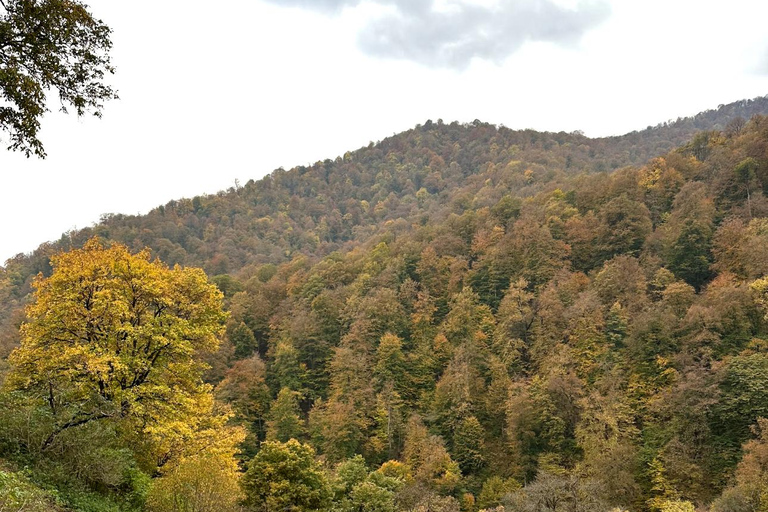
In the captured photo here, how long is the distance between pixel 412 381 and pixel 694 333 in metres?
25.3

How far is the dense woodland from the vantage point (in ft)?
42.3

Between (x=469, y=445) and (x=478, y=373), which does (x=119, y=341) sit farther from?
(x=478, y=373)

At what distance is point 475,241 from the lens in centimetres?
6294

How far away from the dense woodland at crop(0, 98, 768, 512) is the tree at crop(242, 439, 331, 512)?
87mm

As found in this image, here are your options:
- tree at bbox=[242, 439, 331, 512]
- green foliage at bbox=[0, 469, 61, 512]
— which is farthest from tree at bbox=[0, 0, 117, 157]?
tree at bbox=[242, 439, 331, 512]

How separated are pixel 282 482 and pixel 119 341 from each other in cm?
829

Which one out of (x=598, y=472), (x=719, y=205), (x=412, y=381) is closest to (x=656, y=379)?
(x=598, y=472)

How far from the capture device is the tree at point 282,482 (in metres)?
17.4

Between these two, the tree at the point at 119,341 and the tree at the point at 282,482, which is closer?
the tree at the point at 119,341

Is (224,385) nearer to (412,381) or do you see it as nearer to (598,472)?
(412,381)

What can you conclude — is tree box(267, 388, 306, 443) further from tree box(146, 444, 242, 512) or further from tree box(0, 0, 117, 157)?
tree box(0, 0, 117, 157)

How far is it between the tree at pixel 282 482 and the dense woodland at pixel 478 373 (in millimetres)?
87

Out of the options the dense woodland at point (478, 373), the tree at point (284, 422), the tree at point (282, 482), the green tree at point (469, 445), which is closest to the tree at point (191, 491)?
the dense woodland at point (478, 373)

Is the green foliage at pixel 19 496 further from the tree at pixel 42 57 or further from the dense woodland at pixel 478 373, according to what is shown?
the tree at pixel 42 57
